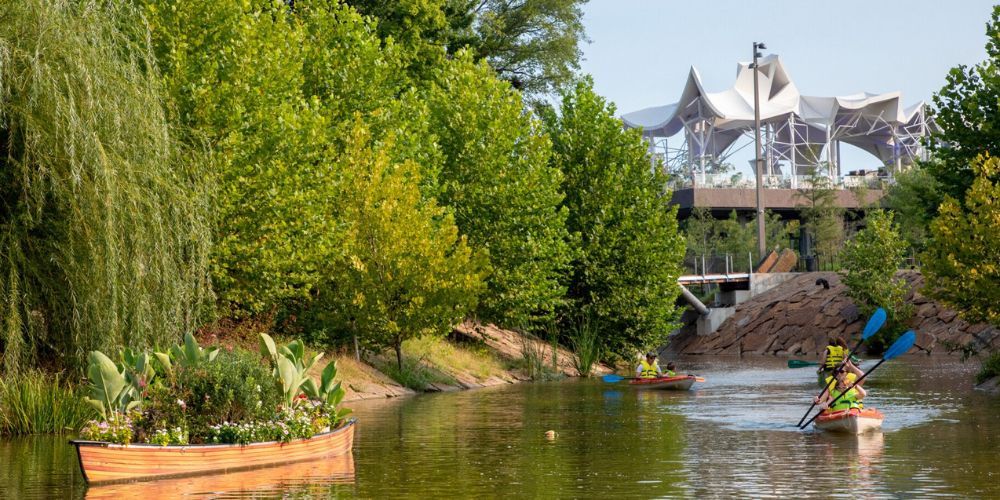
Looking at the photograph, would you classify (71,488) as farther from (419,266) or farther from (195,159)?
(419,266)

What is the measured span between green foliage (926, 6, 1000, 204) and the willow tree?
77.2ft

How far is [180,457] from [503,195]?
89.5 feet

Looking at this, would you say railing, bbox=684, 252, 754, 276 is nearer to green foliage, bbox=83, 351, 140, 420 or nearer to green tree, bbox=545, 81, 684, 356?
green tree, bbox=545, 81, 684, 356

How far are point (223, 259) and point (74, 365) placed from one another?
9804mm

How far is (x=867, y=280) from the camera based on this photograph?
65438 millimetres

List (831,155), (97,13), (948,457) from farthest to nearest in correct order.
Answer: (831,155) < (97,13) < (948,457)

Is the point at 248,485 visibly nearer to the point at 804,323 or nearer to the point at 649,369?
the point at 649,369

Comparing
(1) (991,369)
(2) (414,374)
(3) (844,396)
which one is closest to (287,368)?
(3) (844,396)

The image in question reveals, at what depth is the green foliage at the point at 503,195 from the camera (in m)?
44.1

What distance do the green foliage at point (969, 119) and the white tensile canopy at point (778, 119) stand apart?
73.7 meters

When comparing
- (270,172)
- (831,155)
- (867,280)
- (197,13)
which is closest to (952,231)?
(270,172)

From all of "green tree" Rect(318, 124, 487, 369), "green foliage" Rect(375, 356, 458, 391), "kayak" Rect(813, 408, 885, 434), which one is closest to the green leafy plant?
"kayak" Rect(813, 408, 885, 434)

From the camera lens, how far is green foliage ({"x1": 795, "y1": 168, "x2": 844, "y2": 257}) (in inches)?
3465

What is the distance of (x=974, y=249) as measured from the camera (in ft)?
112
